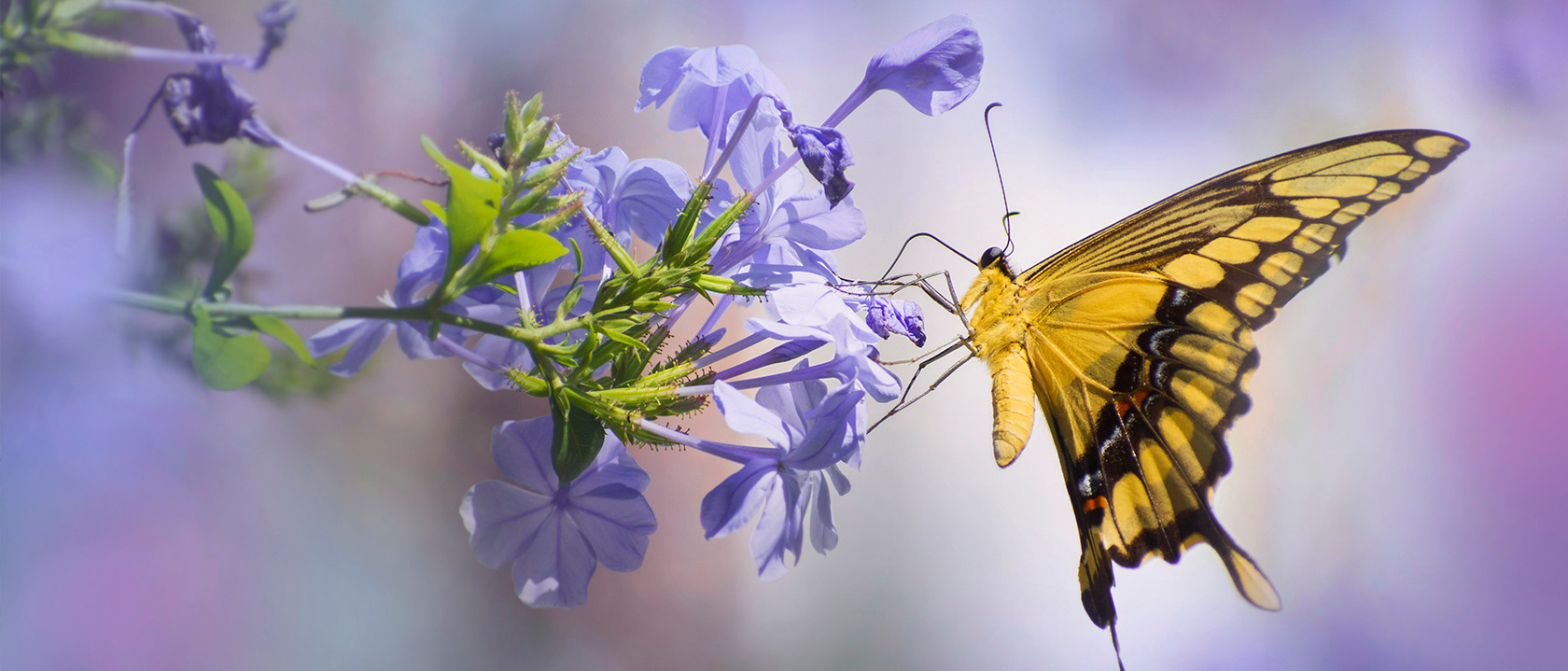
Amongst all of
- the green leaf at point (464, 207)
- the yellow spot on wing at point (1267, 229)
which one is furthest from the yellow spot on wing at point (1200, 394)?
the green leaf at point (464, 207)

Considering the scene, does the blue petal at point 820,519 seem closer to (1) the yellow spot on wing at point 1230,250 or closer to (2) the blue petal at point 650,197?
(2) the blue petal at point 650,197

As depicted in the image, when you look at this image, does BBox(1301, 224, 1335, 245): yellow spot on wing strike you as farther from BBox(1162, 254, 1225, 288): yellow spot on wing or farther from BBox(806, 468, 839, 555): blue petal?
BBox(806, 468, 839, 555): blue petal

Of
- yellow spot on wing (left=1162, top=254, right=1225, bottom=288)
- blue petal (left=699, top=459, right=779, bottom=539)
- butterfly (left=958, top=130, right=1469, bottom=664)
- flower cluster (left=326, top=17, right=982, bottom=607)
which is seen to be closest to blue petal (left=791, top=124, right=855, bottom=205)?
flower cluster (left=326, top=17, right=982, bottom=607)

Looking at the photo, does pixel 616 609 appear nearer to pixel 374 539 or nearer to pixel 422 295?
pixel 374 539

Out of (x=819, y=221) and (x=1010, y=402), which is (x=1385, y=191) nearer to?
(x=1010, y=402)

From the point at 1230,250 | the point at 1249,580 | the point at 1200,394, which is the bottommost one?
the point at 1249,580

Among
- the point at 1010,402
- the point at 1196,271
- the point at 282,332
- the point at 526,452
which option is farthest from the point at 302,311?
the point at 1196,271
